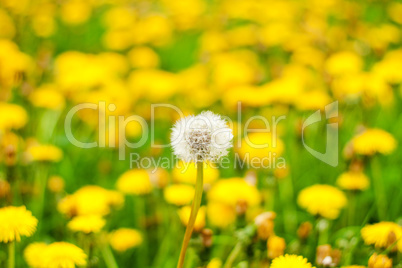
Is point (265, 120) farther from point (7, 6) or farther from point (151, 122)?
point (7, 6)

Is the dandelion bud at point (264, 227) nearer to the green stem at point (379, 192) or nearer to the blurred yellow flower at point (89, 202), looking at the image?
the blurred yellow flower at point (89, 202)

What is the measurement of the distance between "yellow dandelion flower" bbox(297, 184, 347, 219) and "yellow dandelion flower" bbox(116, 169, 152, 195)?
0.48 m

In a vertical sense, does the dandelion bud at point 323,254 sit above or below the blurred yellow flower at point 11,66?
below

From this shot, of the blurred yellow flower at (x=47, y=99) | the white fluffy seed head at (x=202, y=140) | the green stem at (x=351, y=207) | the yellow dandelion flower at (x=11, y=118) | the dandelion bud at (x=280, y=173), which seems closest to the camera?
the white fluffy seed head at (x=202, y=140)

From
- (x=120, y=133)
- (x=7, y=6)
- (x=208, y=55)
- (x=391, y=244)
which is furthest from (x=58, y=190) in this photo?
(x=7, y=6)

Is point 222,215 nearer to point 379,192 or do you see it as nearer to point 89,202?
point 89,202

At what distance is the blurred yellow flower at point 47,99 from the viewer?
1893mm

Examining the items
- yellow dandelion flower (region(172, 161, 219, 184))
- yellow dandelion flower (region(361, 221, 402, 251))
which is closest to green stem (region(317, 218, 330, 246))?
yellow dandelion flower (region(361, 221, 402, 251))

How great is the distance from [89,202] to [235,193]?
0.42 metres

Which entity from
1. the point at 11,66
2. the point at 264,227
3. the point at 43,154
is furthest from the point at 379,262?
the point at 11,66

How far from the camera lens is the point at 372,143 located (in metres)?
1.49

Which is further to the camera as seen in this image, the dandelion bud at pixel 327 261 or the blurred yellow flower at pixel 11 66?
the blurred yellow flower at pixel 11 66

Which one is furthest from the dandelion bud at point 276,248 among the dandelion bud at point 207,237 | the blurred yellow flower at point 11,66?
the blurred yellow flower at point 11,66

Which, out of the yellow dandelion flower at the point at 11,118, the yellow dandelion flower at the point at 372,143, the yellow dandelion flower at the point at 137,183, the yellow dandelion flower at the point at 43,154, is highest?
the yellow dandelion flower at the point at 11,118
